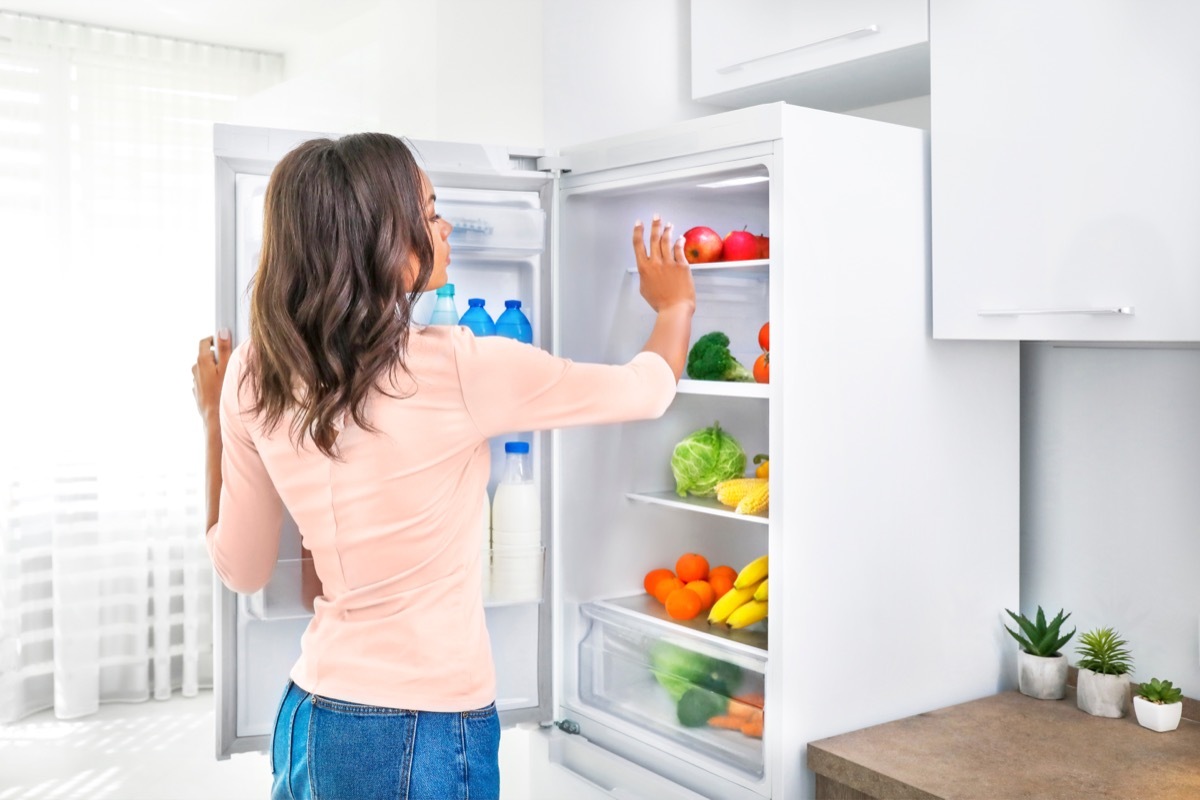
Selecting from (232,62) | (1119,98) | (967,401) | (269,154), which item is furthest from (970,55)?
(232,62)

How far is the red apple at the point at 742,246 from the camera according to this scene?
1889 millimetres

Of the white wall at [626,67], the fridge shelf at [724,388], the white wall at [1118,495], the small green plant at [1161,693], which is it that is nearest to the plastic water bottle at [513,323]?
the fridge shelf at [724,388]

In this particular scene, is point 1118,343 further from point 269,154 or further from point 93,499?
point 93,499

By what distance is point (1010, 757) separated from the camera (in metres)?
1.60

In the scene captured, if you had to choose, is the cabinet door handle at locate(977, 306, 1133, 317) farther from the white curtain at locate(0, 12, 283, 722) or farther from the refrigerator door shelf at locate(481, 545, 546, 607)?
the white curtain at locate(0, 12, 283, 722)

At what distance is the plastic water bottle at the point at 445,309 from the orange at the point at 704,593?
67 centimetres

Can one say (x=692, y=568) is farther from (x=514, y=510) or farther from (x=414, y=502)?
(x=414, y=502)

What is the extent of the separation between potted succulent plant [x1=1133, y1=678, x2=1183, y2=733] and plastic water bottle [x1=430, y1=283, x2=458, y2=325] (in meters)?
1.27

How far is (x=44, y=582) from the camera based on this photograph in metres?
3.86

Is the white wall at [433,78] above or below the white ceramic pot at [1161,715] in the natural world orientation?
above

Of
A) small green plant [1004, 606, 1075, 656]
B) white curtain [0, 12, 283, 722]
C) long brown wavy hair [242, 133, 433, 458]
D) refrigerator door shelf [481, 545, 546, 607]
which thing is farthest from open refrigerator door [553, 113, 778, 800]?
white curtain [0, 12, 283, 722]

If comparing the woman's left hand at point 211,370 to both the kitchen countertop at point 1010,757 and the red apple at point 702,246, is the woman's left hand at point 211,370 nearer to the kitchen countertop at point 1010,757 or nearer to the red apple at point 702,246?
the red apple at point 702,246

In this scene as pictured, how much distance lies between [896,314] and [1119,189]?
1.26 feet

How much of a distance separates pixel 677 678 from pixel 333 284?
105 cm
